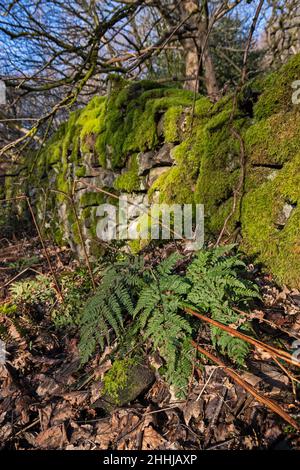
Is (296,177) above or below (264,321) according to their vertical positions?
above

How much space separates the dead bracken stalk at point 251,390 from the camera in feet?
4.47

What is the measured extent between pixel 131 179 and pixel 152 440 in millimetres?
3125

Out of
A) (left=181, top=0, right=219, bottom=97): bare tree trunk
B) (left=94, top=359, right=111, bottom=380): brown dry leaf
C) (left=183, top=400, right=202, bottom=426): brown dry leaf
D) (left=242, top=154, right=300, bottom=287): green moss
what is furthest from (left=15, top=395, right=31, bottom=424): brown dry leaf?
(left=181, top=0, right=219, bottom=97): bare tree trunk

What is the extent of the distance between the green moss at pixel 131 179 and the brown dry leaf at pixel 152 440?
9.67 feet

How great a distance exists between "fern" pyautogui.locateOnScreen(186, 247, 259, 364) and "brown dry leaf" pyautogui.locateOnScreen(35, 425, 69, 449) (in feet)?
3.68

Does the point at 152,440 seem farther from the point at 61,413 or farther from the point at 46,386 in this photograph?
the point at 46,386

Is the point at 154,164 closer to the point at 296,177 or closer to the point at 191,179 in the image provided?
the point at 191,179

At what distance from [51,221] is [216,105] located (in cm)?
434

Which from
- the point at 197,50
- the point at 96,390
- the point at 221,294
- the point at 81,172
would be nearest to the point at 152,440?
the point at 96,390

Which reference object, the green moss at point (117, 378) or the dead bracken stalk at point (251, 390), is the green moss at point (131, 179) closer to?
the green moss at point (117, 378)

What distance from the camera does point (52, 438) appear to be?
183cm
